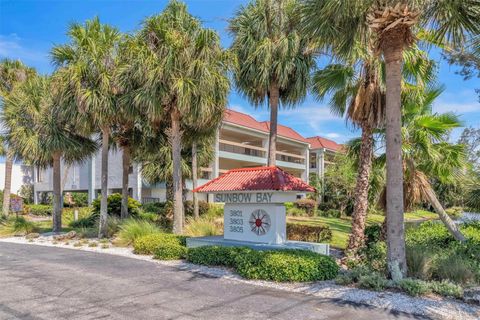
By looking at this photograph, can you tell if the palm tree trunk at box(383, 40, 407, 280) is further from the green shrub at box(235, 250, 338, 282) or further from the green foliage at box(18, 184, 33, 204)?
the green foliage at box(18, 184, 33, 204)

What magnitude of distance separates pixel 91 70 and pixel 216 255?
33.2ft

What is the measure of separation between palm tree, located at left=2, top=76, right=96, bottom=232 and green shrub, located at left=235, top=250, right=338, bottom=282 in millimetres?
11518

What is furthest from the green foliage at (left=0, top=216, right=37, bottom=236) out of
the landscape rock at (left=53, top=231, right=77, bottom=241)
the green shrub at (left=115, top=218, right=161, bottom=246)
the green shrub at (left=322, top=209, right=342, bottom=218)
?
the green shrub at (left=322, top=209, right=342, bottom=218)

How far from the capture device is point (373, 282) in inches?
330

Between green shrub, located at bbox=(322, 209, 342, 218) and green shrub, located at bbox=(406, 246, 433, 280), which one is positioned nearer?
green shrub, located at bbox=(406, 246, 433, 280)

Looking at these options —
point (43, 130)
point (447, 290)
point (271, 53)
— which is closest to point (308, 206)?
point (271, 53)

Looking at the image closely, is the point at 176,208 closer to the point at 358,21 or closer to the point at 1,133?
the point at 358,21

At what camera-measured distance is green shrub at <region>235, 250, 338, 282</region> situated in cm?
928

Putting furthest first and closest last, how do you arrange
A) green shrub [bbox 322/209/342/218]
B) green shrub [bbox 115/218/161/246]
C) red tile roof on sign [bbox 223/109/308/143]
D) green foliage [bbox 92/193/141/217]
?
green shrub [bbox 322/209/342/218], red tile roof on sign [bbox 223/109/308/143], green foliage [bbox 92/193/141/217], green shrub [bbox 115/218/161/246]

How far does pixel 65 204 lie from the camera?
1500 inches

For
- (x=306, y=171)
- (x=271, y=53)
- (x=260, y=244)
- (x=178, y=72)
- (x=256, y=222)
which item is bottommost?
(x=260, y=244)

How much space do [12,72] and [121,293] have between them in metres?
27.0

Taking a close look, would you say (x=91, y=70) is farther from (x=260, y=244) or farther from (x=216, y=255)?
(x=260, y=244)

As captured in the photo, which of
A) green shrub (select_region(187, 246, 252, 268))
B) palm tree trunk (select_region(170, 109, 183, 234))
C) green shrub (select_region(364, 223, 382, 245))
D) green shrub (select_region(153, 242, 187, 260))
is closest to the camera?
green shrub (select_region(187, 246, 252, 268))
